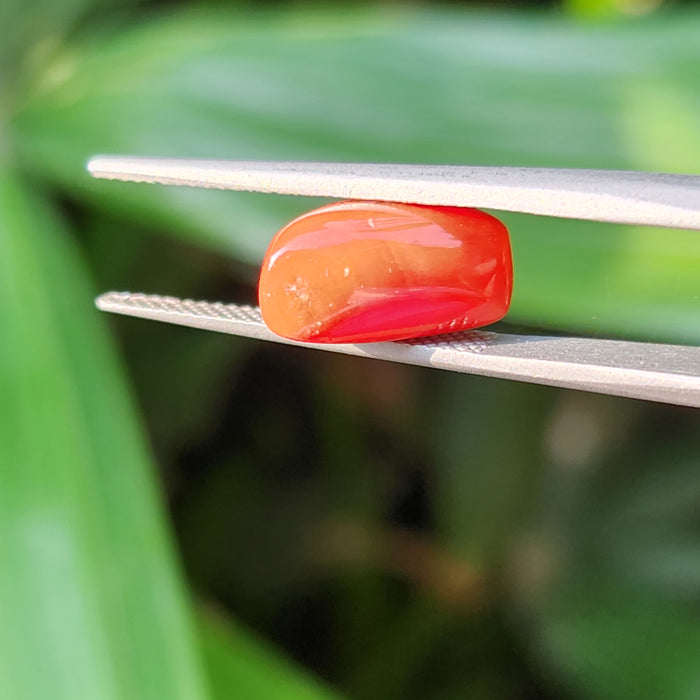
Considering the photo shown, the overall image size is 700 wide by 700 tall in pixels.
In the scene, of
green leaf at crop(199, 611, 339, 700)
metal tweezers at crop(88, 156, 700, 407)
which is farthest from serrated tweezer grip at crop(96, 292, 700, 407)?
green leaf at crop(199, 611, 339, 700)

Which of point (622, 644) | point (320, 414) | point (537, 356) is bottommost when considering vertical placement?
point (622, 644)

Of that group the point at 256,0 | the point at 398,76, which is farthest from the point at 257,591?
the point at 256,0

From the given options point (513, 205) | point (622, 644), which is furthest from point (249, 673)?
point (513, 205)

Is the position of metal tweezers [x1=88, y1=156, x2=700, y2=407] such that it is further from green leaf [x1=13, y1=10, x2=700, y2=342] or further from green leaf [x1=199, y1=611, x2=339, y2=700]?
green leaf [x1=199, y1=611, x2=339, y2=700]

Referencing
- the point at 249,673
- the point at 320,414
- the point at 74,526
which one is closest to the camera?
the point at 74,526

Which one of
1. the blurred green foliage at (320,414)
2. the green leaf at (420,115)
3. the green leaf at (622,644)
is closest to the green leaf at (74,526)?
the blurred green foliage at (320,414)

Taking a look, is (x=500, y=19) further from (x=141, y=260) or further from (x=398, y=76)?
(x=141, y=260)

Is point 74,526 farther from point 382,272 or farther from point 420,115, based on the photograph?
point 420,115
